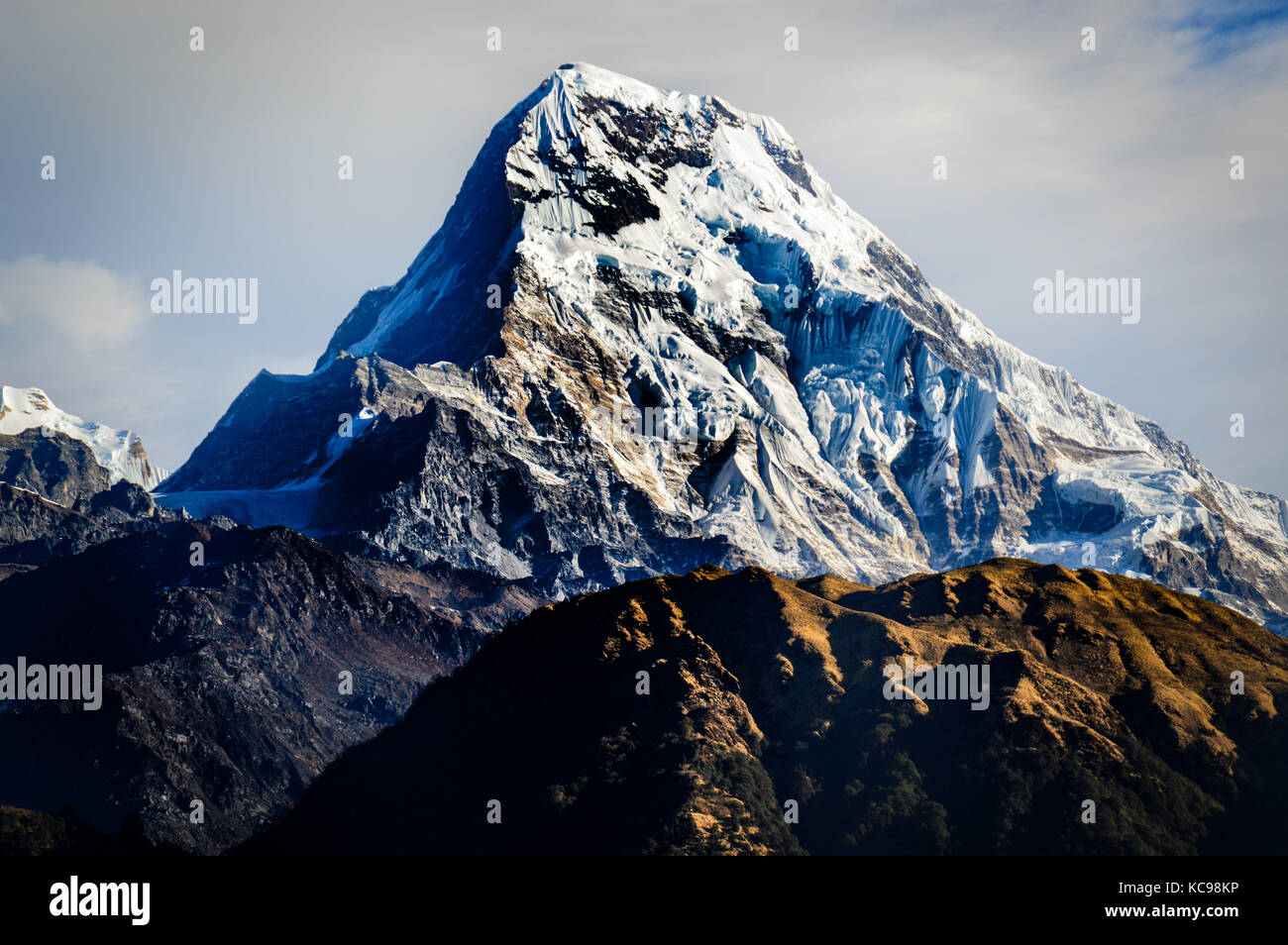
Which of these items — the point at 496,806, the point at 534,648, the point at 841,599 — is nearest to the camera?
the point at 496,806

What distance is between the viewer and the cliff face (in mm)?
149750

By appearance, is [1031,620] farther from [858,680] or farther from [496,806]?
[496,806]

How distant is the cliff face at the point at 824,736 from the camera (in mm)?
149750

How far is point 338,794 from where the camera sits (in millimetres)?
169500

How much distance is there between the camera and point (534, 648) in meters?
181

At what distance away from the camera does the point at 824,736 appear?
163 m

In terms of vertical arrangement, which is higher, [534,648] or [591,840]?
[534,648]
